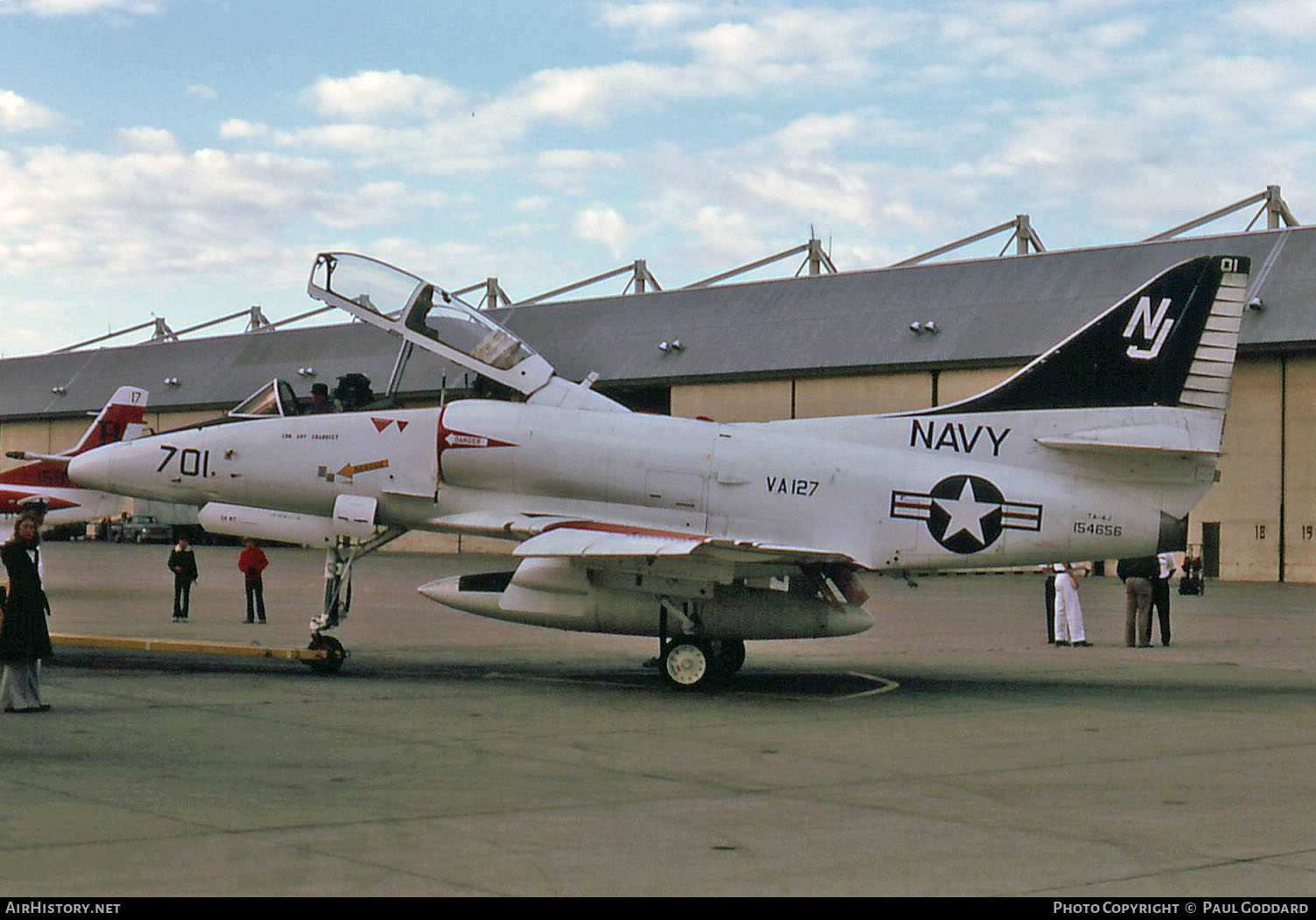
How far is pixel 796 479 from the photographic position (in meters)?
16.0

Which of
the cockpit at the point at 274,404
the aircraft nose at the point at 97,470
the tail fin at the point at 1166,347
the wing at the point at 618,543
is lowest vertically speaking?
the wing at the point at 618,543

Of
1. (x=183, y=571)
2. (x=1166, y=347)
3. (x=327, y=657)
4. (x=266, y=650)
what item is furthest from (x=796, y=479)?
(x=183, y=571)

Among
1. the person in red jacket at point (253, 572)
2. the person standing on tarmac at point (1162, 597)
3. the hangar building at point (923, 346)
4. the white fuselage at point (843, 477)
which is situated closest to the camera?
the white fuselage at point (843, 477)

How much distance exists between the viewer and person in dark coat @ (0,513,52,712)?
1269 centimetres

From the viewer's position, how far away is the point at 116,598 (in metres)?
32.2

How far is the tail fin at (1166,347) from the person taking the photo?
1616cm

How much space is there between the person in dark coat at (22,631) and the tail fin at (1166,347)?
408 inches

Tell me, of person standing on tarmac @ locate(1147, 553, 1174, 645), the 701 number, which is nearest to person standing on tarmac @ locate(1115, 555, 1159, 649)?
person standing on tarmac @ locate(1147, 553, 1174, 645)

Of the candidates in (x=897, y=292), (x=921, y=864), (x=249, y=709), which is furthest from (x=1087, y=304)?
(x=921, y=864)

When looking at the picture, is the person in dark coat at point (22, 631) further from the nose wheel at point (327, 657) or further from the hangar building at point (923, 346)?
the hangar building at point (923, 346)

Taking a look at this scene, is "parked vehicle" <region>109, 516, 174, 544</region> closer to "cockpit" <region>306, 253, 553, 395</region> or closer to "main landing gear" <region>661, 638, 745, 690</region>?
"cockpit" <region>306, 253, 553, 395</region>

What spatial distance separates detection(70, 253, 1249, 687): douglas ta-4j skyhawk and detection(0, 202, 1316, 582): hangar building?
31.6 metres

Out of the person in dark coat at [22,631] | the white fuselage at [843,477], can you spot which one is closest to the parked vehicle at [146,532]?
the white fuselage at [843,477]

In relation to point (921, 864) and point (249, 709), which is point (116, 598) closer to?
point (249, 709)
